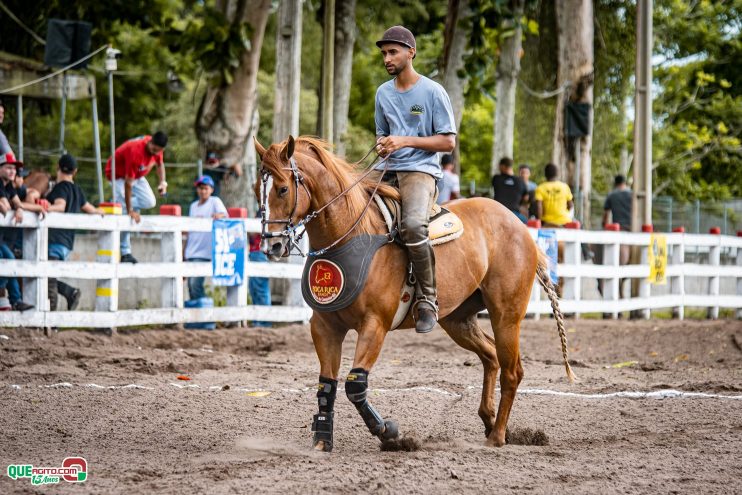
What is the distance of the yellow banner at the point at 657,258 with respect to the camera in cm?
1945


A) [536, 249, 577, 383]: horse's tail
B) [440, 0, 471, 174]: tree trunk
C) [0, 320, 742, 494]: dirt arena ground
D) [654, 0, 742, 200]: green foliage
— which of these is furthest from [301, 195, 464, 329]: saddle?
[654, 0, 742, 200]: green foliage

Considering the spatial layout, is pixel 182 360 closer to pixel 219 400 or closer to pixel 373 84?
pixel 219 400

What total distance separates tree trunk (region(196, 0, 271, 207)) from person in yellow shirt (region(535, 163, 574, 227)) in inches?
201

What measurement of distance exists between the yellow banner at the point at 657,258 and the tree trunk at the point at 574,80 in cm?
264

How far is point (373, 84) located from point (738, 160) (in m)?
14.9

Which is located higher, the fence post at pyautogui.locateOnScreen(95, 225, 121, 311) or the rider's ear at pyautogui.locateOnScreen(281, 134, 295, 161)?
the rider's ear at pyautogui.locateOnScreen(281, 134, 295, 161)

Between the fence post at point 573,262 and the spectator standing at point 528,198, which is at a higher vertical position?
the spectator standing at point 528,198

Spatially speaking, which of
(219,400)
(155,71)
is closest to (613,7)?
(155,71)

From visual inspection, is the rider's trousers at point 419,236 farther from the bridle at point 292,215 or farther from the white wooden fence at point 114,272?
the white wooden fence at point 114,272

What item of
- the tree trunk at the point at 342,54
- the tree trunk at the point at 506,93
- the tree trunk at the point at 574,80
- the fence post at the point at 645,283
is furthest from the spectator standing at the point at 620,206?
the tree trunk at the point at 342,54

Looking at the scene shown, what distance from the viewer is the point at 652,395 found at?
9.28m

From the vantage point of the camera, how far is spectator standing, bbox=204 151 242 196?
16.6 metres

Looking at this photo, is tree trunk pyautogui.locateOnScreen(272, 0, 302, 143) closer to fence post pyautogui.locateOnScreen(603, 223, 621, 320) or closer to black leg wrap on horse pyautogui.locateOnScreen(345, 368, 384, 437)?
fence post pyautogui.locateOnScreen(603, 223, 621, 320)

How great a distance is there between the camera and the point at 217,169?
54.7ft
